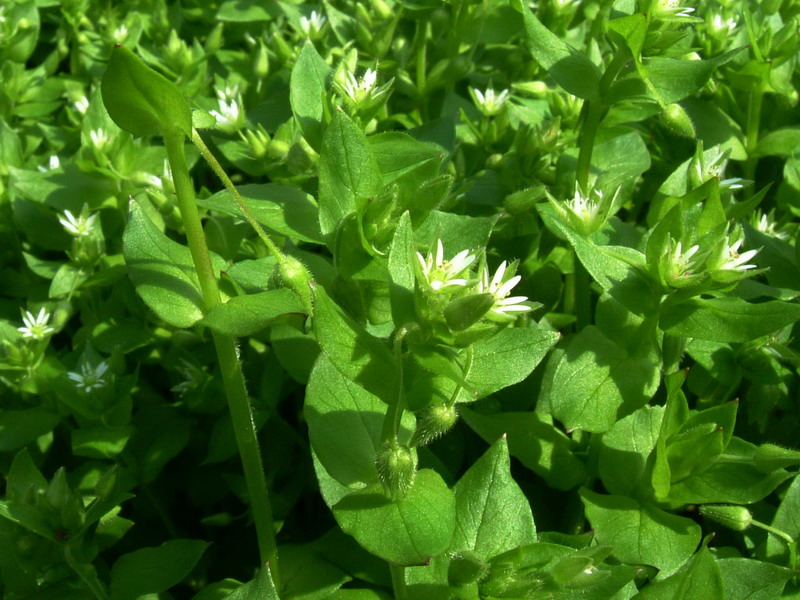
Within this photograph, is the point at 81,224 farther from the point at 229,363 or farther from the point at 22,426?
the point at 229,363

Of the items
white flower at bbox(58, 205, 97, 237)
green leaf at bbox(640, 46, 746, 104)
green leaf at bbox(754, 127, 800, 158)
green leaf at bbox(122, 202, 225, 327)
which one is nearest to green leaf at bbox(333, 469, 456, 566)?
green leaf at bbox(122, 202, 225, 327)

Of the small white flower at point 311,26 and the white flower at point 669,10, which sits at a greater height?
the white flower at point 669,10

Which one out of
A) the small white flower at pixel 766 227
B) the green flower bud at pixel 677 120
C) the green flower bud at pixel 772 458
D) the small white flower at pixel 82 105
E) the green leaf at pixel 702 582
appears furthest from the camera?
the small white flower at pixel 82 105

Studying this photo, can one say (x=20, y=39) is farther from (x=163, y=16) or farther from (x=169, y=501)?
(x=169, y=501)

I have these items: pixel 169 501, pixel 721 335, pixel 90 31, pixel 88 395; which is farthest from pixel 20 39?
pixel 721 335

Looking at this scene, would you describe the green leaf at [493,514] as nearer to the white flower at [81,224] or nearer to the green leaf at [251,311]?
A: the green leaf at [251,311]

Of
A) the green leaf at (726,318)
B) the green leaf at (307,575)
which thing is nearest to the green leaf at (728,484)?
the green leaf at (726,318)

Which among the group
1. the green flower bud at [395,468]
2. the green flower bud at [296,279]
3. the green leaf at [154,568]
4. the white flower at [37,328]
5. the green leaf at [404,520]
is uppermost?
the green flower bud at [296,279]
